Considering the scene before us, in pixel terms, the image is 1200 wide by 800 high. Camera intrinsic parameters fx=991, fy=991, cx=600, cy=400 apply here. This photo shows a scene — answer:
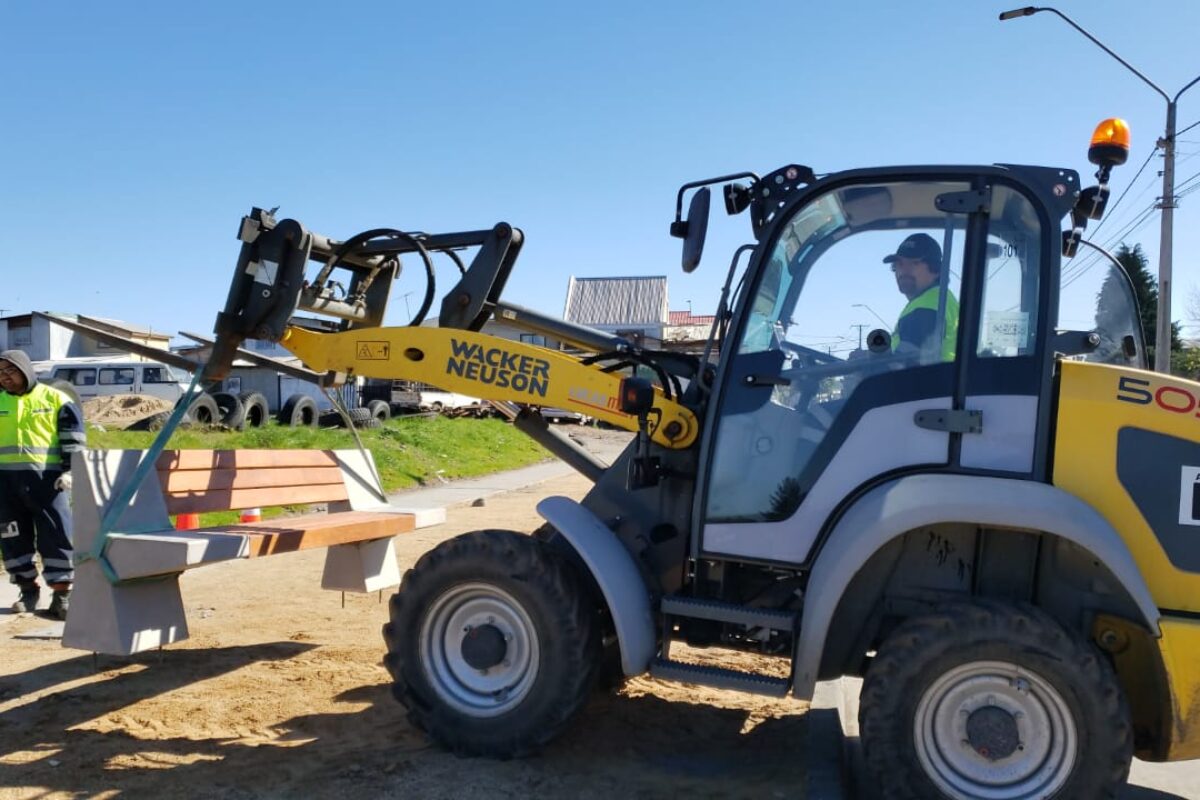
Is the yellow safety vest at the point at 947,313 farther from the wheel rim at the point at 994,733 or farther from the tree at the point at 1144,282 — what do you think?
the tree at the point at 1144,282

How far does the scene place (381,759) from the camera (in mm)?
4250

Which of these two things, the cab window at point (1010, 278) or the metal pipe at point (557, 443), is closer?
the cab window at point (1010, 278)

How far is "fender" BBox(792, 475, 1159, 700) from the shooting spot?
3.42 m

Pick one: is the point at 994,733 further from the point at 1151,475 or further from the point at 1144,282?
the point at 1144,282

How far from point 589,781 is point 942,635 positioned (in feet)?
5.09

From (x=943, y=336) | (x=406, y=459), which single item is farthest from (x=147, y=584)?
(x=406, y=459)

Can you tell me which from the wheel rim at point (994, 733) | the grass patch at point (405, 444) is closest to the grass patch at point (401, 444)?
the grass patch at point (405, 444)

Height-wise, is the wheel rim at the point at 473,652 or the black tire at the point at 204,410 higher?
the black tire at the point at 204,410

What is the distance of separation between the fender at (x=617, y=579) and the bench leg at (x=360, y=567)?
270 cm

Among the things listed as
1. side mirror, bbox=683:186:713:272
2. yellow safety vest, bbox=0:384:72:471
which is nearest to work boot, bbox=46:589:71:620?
yellow safety vest, bbox=0:384:72:471

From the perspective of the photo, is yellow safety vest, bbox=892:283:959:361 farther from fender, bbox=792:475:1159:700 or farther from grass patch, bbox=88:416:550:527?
grass patch, bbox=88:416:550:527

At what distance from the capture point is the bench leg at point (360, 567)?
6629 millimetres

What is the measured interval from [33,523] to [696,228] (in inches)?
209

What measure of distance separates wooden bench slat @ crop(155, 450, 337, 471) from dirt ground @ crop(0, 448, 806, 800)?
111 centimetres
